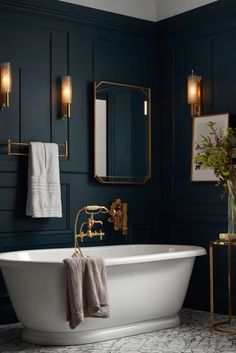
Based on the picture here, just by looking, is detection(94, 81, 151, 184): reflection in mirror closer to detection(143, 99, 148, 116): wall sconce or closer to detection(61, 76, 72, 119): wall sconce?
detection(143, 99, 148, 116): wall sconce

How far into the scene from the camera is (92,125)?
5.41 meters

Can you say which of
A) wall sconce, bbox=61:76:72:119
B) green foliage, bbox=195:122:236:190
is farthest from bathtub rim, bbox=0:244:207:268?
wall sconce, bbox=61:76:72:119

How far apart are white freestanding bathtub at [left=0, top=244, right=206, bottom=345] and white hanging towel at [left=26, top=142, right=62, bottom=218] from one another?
333 mm

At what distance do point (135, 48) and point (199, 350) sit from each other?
282cm

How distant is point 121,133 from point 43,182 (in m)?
0.98

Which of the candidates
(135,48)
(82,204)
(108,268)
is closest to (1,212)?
(82,204)

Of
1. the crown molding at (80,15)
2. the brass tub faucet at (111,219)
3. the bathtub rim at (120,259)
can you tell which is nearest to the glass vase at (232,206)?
the bathtub rim at (120,259)

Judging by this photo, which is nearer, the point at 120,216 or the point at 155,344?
the point at 155,344

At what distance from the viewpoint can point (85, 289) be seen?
13.4 ft

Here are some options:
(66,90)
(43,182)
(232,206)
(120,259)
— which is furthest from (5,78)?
(232,206)

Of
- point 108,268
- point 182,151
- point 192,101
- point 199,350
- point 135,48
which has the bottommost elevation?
point 199,350

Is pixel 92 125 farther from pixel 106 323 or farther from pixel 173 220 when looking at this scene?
pixel 106 323

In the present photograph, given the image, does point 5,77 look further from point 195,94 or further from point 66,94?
point 195,94

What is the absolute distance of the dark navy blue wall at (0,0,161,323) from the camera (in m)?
4.93
